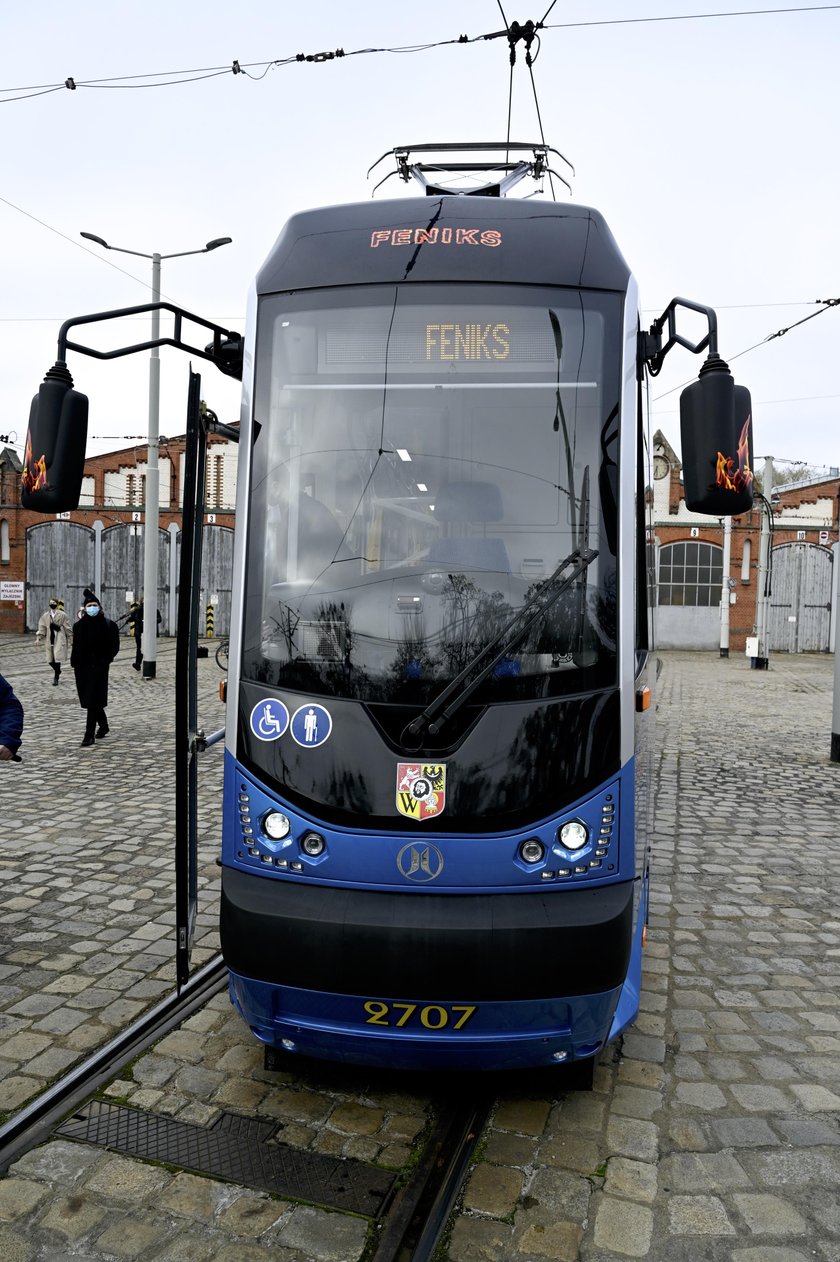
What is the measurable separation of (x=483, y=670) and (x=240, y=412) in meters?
1.43

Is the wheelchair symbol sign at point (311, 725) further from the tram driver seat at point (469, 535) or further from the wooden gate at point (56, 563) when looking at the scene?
the wooden gate at point (56, 563)

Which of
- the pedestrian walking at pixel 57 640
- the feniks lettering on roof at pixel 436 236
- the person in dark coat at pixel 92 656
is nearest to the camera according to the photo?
the feniks lettering on roof at pixel 436 236

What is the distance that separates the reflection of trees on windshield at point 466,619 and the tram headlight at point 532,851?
24.9 inches

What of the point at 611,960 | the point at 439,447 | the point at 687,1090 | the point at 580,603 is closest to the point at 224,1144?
the point at 611,960

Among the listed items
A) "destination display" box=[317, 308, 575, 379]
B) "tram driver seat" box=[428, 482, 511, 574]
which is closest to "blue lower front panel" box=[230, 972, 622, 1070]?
"tram driver seat" box=[428, 482, 511, 574]

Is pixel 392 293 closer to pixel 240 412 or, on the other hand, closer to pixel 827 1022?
pixel 240 412

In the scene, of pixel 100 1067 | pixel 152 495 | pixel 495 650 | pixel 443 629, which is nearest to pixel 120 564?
pixel 152 495

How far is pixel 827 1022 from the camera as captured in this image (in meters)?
4.78

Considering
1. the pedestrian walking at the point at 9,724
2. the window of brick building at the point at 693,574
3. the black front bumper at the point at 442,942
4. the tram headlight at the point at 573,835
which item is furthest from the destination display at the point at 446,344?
the window of brick building at the point at 693,574

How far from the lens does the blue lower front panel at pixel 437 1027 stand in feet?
11.1

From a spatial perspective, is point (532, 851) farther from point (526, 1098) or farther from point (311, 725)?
point (526, 1098)

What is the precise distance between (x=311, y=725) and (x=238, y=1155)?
1495mm

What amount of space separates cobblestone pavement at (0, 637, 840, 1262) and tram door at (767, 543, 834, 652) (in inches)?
1382

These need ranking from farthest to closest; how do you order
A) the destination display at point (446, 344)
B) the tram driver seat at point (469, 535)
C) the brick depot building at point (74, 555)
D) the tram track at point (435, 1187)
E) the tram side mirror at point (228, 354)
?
the brick depot building at point (74, 555) < the tram side mirror at point (228, 354) < the destination display at point (446, 344) < the tram driver seat at point (469, 535) < the tram track at point (435, 1187)
